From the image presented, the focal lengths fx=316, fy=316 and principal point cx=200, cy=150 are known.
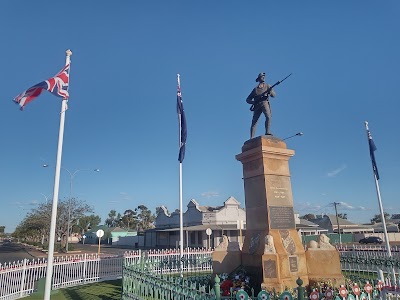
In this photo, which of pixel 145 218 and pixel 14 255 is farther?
pixel 145 218

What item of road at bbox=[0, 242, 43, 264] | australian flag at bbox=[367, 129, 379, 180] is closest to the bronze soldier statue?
australian flag at bbox=[367, 129, 379, 180]

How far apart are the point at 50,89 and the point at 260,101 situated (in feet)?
21.2

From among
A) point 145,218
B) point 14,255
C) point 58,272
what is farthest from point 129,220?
point 58,272

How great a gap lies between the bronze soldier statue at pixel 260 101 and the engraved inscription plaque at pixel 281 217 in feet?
8.49

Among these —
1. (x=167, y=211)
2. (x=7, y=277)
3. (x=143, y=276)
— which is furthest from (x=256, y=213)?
(x=167, y=211)

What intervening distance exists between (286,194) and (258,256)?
6.78 ft

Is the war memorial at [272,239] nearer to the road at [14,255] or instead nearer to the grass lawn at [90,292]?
the grass lawn at [90,292]

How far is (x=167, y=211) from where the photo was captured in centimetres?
5116

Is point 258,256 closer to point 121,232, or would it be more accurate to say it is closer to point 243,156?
point 243,156

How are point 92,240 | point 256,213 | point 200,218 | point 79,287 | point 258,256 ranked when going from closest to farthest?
point 258,256, point 256,213, point 79,287, point 200,218, point 92,240

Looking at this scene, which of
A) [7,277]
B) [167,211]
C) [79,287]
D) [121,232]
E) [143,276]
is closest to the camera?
[143,276]

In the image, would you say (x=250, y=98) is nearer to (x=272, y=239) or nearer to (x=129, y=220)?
(x=272, y=239)

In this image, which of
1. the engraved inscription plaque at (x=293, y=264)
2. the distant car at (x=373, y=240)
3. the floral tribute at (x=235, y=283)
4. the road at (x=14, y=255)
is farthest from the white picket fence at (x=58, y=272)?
the distant car at (x=373, y=240)

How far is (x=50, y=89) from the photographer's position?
8891 mm
